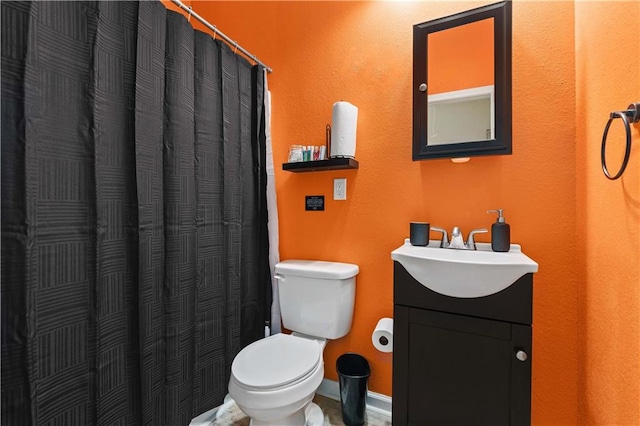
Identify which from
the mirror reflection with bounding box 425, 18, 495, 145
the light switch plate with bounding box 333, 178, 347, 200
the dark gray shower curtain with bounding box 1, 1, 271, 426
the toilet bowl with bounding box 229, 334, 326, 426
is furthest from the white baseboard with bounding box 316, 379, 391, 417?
the mirror reflection with bounding box 425, 18, 495, 145

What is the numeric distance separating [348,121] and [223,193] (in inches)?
29.8

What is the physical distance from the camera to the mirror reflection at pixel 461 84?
1.29 metres

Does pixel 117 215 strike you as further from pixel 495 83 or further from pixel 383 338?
pixel 495 83

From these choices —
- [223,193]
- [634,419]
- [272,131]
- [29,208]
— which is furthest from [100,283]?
A: [634,419]

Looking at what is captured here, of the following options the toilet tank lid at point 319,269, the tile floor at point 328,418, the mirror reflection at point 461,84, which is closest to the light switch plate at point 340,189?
the toilet tank lid at point 319,269

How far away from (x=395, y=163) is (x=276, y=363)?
1118mm

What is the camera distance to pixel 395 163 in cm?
151

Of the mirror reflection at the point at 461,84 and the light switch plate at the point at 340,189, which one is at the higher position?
the mirror reflection at the point at 461,84

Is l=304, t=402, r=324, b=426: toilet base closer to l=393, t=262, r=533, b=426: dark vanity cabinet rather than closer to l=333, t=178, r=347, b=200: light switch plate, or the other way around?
l=393, t=262, r=533, b=426: dark vanity cabinet

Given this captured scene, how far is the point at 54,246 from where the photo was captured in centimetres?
87

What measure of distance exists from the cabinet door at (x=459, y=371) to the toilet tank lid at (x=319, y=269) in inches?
15.1

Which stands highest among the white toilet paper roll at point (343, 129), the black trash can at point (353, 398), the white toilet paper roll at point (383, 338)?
the white toilet paper roll at point (343, 129)

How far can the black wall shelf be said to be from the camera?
1.50 meters

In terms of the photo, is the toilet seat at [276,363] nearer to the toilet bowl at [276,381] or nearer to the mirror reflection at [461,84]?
the toilet bowl at [276,381]
